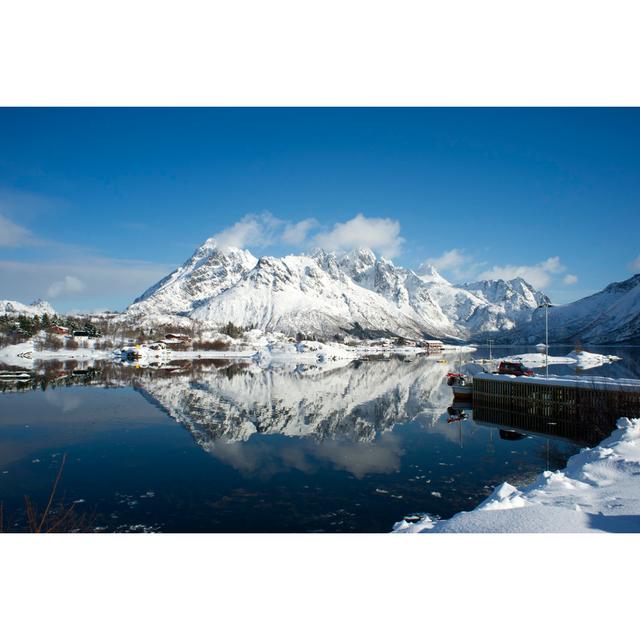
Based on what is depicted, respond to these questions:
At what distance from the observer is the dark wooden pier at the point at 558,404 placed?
24.9 m

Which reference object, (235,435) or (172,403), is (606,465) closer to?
(235,435)

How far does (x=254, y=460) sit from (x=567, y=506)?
1273cm

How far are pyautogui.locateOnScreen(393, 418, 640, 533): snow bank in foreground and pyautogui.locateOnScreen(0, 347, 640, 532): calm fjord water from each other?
2.37 metres

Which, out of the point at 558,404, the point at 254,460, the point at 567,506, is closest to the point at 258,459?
the point at 254,460

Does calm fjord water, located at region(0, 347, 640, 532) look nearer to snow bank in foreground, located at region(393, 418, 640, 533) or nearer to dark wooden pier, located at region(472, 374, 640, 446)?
dark wooden pier, located at region(472, 374, 640, 446)

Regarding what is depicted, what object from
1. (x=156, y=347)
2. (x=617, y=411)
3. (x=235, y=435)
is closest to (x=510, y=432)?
(x=617, y=411)

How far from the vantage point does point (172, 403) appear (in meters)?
37.1

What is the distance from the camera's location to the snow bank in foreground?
9719 millimetres

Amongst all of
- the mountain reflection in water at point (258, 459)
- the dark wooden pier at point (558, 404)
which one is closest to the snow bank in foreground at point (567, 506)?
the mountain reflection in water at point (258, 459)

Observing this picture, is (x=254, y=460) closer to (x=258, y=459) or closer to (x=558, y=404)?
(x=258, y=459)

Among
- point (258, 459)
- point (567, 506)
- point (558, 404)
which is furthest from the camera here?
point (558, 404)

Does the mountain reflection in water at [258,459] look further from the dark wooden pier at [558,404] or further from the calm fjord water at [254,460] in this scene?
the dark wooden pier at [558,404]

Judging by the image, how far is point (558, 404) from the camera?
29797 millimetres

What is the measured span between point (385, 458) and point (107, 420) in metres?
18.7
